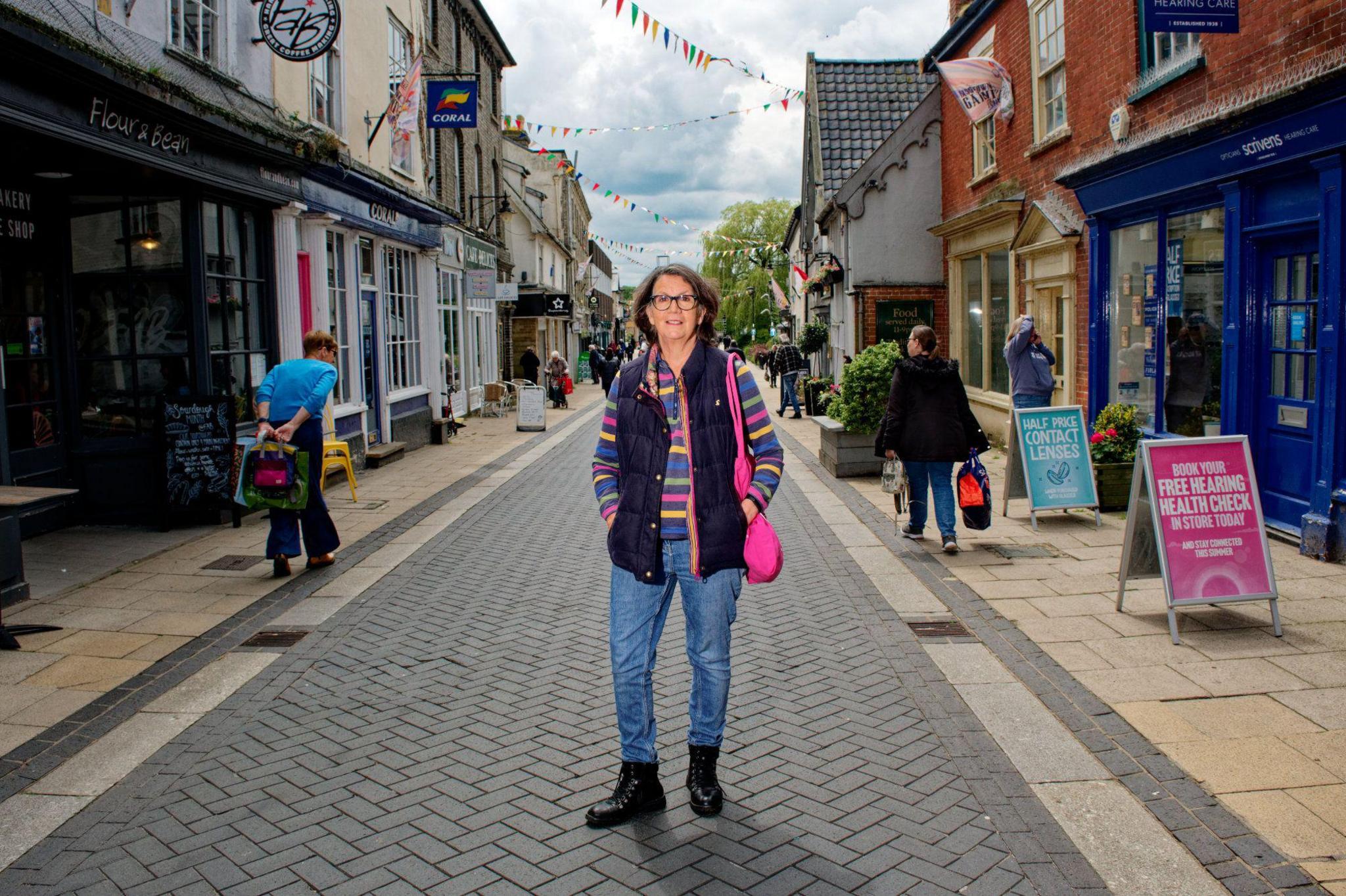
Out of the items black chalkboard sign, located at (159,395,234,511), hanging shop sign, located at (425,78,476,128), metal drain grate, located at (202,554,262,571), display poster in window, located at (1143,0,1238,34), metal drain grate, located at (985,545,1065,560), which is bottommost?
metal drain grate, located at (985,545,1065,560)

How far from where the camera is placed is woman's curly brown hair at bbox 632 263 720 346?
12.6 ft

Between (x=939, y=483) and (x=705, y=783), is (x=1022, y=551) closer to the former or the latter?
(x=939, y=483)

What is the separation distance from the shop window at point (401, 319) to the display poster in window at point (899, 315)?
8.42 m

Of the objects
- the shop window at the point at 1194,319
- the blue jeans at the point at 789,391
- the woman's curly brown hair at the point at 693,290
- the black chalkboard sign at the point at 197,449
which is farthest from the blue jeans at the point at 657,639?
the blue jeans at the point at 789,391

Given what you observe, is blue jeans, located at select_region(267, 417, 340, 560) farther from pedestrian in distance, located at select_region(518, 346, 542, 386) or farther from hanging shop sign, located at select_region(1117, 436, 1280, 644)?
pedestrian in distance, located at select_region(518, 346, 542, 386)

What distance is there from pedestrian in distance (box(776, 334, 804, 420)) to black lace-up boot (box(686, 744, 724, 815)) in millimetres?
18689

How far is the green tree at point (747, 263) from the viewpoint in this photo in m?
59.1

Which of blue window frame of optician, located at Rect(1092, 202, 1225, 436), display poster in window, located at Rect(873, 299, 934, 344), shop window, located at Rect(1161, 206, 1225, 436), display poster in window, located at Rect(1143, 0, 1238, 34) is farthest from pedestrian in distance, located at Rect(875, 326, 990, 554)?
display poster in window, located at Rect(873, 299, 934, 344)

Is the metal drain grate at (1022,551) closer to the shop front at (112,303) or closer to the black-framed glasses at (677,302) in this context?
the black-framed glasses at (677,302)

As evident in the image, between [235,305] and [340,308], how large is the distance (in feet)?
11.5

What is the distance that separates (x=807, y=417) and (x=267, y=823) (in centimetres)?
1951

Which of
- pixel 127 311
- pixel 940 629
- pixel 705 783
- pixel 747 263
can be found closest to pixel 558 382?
pixel 127 311

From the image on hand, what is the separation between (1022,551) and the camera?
8305 millimetres

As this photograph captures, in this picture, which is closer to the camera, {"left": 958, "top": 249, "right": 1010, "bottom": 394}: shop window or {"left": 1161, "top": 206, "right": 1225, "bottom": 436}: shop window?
{"left": 1161, "top": 206, "right": 1225, "bottom": 436}: shop window
